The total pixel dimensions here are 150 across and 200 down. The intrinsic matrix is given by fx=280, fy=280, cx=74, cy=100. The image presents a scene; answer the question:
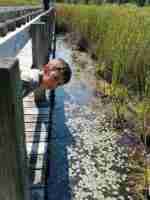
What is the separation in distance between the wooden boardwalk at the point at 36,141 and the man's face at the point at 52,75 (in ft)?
3.20

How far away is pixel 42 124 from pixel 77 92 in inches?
98.8

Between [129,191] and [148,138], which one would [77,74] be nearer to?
[148,138]

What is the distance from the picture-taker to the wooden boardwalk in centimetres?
246

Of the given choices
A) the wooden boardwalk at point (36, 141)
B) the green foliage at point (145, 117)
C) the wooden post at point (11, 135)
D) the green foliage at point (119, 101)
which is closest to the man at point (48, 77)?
the wooden post at point (11, 135)

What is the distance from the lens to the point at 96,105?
4.97m

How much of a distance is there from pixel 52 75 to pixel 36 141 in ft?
5.04

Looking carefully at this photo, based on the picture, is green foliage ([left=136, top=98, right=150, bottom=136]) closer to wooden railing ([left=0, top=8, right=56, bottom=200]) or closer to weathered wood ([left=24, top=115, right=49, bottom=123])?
weathered wood ([left=24, top=115, right=49, bottom=123])

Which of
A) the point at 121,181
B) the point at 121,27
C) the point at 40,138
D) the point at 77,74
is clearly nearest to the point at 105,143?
the point at 121,181

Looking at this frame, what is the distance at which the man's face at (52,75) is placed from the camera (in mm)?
1540

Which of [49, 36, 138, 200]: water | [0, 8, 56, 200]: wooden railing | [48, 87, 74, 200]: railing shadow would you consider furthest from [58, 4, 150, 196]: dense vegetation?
[0, 8, 56, 200]: wooden railing

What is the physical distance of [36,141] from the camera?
294 cm

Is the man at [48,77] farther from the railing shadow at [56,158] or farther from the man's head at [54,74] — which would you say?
the railing shadow at [56,158]

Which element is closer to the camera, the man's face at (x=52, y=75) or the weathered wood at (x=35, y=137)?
the man's face at (x=52, y=75)

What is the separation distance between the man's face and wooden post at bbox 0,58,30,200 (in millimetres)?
583
